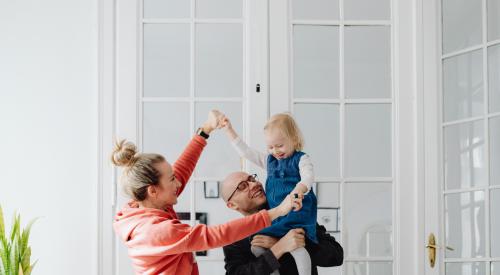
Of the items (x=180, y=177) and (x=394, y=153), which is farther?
(x=394, y=153)

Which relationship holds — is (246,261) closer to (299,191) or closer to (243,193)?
(243,193)

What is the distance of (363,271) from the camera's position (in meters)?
3.59

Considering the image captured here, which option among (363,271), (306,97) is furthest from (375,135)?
(363,271)

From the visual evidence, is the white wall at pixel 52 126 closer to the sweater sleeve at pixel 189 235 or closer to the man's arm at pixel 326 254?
the sweater sleeve at pixel 189 235

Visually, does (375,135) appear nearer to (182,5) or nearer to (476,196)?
(476,196)

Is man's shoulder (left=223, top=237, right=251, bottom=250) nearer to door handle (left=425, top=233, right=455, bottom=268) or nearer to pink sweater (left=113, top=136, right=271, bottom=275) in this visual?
pink sweater (left=113, top=136, right=271, bottom=275)

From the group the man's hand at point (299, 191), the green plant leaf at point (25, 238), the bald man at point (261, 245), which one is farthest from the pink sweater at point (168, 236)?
the green plant leaf at point (25, 238)

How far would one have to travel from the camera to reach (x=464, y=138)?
3.57m

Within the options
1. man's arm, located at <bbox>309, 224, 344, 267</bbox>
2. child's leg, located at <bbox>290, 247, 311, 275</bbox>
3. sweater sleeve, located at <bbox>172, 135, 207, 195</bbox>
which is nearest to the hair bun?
sweater sleeve, located at <bbox>172, 135, 207, 195</bbox>

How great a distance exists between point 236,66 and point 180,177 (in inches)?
32.9

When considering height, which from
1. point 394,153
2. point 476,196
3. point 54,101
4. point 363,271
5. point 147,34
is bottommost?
point 363,271

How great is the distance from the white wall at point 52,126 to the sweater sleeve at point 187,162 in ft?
2.30

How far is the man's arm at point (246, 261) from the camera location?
8.96 feet

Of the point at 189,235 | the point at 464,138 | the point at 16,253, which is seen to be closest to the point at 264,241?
the point at 189,235
